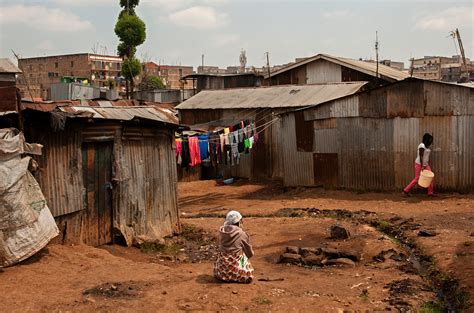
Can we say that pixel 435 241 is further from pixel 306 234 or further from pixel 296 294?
pixel 296 294

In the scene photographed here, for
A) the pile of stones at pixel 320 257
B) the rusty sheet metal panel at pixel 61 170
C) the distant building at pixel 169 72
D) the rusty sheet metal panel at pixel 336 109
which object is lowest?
the pile of stones at pixel 320 257

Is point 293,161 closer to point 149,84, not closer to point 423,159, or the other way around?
point 423,159

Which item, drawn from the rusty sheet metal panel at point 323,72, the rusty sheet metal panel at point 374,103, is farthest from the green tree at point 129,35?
the rusty sheet metal panel at point 374,103

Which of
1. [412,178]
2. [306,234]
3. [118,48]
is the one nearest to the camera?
[306,234]

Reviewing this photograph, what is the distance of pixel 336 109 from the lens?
59.6ft

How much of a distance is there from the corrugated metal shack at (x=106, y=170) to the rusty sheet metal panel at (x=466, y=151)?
8.92 metres

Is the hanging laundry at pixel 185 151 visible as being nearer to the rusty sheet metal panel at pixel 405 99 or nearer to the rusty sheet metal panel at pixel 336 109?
the rusty sheet metal panel at pixel 336 109

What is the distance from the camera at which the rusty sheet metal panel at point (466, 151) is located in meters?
16.0

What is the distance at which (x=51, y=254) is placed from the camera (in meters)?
8.66

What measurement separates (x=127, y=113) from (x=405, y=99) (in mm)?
9394

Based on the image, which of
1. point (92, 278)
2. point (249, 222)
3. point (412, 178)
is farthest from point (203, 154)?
point (92, 278)

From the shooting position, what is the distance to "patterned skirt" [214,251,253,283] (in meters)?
7.79

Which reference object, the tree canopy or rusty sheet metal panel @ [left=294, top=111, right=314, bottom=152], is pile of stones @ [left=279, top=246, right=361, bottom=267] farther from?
the tree canopy

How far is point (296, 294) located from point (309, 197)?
10743mm
